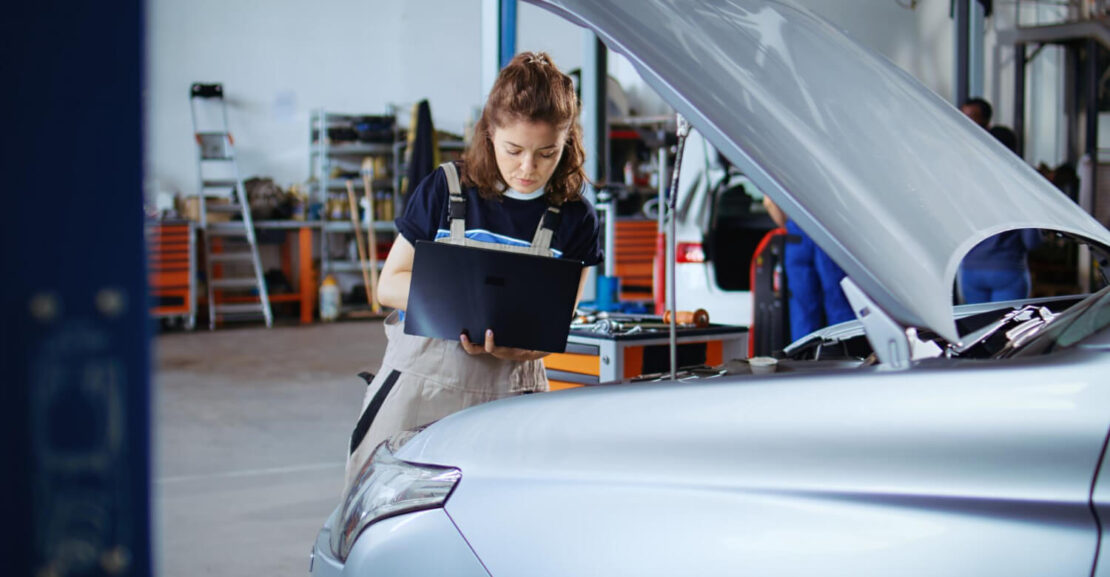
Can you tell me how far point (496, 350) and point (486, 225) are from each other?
0.26 metres

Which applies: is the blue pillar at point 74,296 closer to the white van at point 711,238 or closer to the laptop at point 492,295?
the laptop at point 492,295

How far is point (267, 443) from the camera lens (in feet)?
14.5

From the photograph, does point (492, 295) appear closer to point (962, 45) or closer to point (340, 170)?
point (962, 45)

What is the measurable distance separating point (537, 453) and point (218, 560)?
7.21 ft

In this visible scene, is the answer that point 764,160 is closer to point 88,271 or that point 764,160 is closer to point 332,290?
point 88,271

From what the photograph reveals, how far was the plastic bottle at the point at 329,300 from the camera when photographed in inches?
379

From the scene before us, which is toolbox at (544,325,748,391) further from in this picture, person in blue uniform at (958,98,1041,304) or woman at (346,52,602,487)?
person in blue uniform at (958,98,1041,304)

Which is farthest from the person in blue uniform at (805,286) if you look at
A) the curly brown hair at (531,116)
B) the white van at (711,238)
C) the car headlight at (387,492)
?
the car headlight at (387,492)

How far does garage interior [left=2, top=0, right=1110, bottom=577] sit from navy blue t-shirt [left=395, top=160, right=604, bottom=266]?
450mm

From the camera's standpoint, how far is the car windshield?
3.23ft

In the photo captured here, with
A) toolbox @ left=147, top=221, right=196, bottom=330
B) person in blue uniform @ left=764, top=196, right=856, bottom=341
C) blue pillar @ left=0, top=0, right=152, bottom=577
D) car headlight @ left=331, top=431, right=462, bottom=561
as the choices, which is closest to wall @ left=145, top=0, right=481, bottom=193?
toolbox @ left=147, top=221, right=196, bottom=330

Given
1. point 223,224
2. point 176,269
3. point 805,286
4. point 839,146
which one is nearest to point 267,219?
point 223,224

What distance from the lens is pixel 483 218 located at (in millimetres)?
1910

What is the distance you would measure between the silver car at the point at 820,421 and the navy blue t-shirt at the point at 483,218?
2.39 feet
